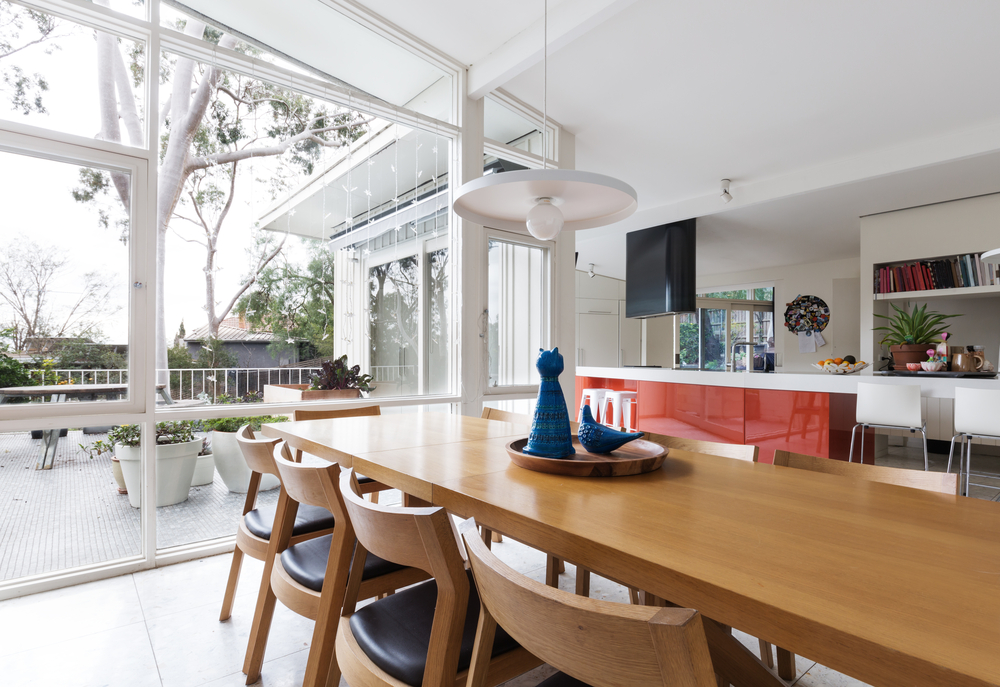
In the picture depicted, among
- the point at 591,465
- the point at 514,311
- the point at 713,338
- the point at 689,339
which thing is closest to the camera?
the point at 591,465

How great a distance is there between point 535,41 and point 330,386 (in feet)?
8.15

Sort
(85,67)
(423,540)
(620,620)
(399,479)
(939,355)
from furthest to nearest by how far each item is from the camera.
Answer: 1. (939,355)
2. (85,67)
3. (399,479)
4. (423,540)
5. (620,620)

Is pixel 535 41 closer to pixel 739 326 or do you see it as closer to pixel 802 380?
pixel 802 380

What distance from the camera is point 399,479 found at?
1.36m

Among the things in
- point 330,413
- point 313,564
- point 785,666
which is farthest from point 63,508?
point 785,666

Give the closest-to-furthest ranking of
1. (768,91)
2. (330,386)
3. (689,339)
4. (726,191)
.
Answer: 1. (330,386)
2. (768,91)
3. (726,191)
4. (689,339)

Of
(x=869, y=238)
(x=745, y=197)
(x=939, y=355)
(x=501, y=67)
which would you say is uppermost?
(x=501, y=67)

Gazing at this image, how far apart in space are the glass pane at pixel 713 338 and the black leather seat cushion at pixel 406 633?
8.73 metres

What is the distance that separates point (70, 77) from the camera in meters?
2.32

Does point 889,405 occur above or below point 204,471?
above

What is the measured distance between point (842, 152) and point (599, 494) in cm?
476

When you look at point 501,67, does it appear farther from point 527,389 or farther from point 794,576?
point 794,576

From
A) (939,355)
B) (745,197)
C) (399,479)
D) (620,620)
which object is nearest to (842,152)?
(745,197)

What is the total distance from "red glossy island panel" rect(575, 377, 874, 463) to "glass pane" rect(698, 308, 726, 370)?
14.5ft
